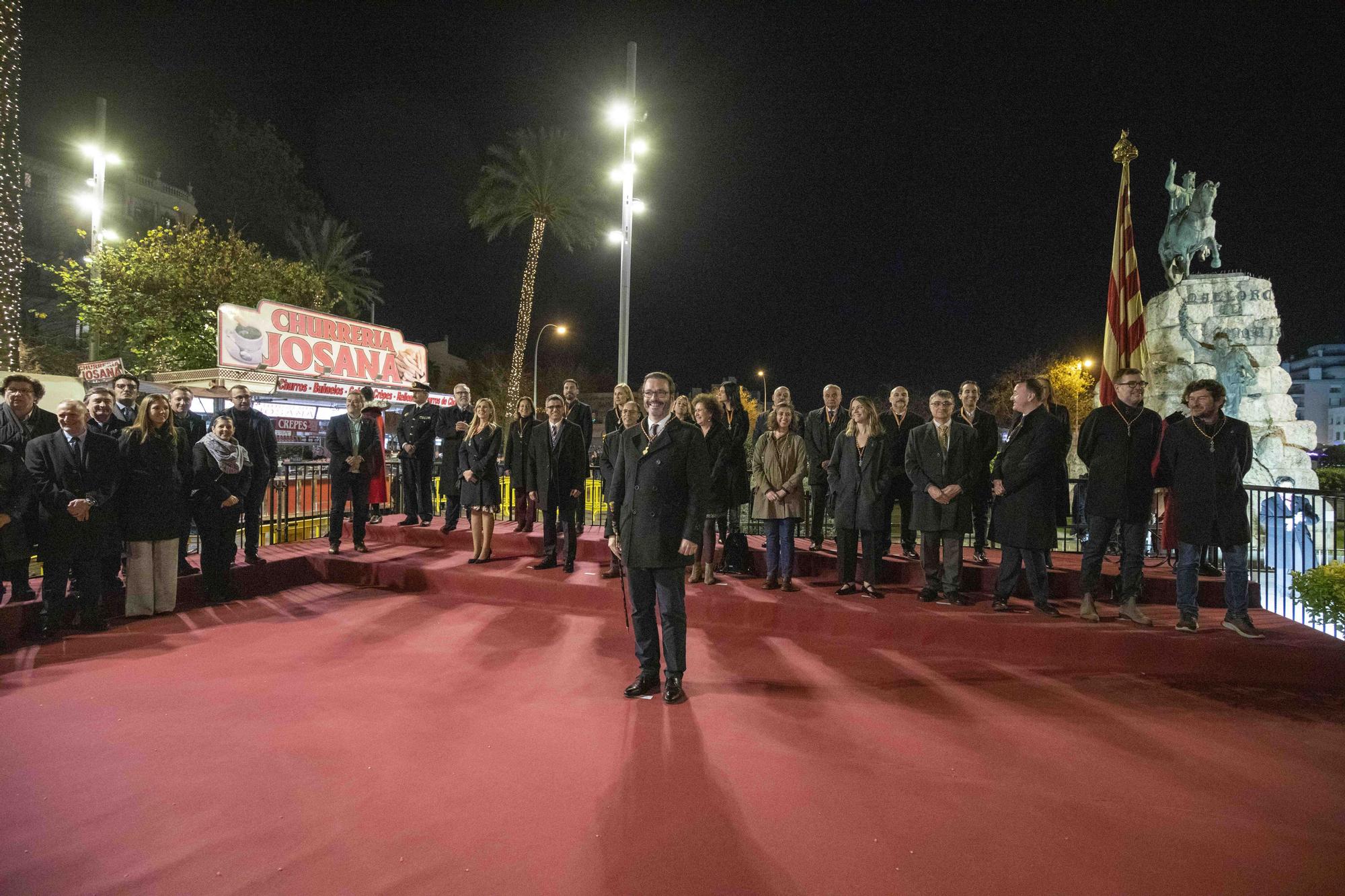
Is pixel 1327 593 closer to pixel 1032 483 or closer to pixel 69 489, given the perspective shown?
pixel 1032 483

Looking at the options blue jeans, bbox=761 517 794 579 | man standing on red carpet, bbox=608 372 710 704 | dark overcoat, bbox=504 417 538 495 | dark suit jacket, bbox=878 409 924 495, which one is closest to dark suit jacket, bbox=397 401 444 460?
dark overcoat, bbox=504 417 538 495

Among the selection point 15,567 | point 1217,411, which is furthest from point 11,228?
point 1217,411

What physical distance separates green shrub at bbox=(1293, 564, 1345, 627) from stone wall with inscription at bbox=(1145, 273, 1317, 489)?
1173cm

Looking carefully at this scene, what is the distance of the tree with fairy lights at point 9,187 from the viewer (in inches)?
364

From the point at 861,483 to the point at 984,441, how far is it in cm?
174

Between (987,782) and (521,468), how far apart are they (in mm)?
6263

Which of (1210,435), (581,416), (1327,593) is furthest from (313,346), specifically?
(1327,593)

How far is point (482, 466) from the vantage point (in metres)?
7.62

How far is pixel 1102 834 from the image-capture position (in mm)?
2740

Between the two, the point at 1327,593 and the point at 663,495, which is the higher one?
the point at 663,495

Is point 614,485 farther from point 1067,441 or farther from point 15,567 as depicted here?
point 15,567

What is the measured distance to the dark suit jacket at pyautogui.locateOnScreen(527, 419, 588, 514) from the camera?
727 cm

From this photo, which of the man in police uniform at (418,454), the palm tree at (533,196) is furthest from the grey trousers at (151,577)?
the palm tree at (533,196)

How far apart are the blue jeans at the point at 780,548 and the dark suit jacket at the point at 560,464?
7.26 ft
